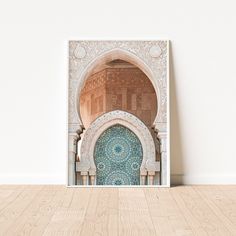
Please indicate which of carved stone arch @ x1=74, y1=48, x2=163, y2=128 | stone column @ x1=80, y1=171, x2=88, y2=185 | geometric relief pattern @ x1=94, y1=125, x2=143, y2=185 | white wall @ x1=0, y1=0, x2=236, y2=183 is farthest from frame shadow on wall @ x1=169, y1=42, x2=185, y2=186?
stone column @ x1=80, y1=171, x2=88, y2=185

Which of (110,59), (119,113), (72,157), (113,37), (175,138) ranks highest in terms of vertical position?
(113,37)

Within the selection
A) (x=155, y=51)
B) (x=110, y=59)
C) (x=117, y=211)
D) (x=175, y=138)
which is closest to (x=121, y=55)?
(x=110, y=59)

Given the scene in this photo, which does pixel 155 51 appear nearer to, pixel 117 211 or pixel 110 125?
pixel 110 125

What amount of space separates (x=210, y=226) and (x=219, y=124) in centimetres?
128

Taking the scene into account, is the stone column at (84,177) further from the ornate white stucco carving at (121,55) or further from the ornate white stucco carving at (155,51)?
the ornate white stucco carving at (155,51)

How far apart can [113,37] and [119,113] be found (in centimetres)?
52

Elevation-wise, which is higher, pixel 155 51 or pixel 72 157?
pixel 155 51

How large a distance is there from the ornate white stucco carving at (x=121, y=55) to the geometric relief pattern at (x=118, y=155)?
0.29 m

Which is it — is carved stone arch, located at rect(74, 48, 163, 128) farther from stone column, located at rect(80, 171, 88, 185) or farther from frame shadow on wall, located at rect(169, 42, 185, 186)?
stone column, located at rect(80, 171, 88, 185)

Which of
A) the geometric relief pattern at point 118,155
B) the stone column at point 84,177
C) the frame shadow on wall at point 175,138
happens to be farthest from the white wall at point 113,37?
the geometric relief pattern at point 118,155

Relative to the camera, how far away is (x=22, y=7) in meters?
3.38

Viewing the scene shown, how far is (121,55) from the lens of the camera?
11.1 feet

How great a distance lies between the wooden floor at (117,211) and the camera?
2.15 meters

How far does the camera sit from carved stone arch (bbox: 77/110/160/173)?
331 centimetres
